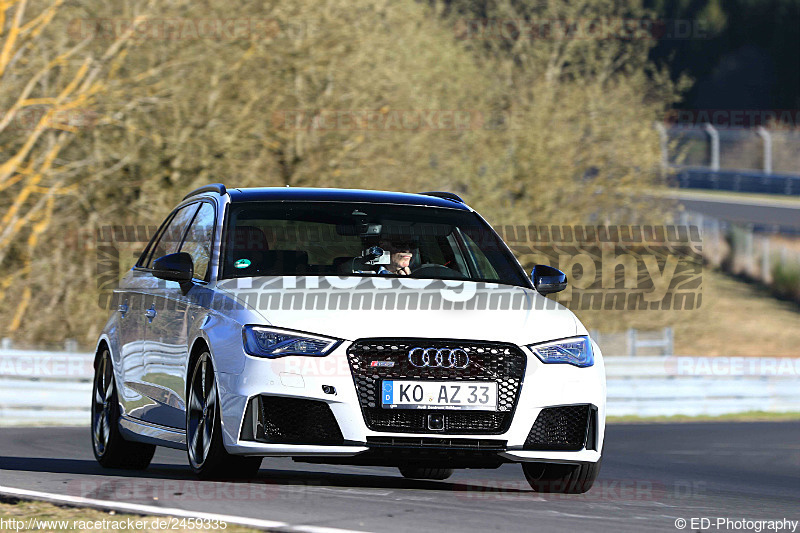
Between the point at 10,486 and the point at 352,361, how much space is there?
7.67 feet

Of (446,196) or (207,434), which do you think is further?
(446,196)

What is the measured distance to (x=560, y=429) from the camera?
26.5 ft

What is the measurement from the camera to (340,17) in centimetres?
2900

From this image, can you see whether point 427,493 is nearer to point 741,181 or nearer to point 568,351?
point 568,351

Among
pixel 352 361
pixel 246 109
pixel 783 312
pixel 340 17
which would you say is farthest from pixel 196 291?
pixel 783 312

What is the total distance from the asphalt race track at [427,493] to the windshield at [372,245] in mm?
1305

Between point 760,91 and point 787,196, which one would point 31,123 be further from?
point 760,91

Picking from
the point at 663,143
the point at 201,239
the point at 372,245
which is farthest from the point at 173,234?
the point at 663,143

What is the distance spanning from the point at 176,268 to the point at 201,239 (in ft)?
2.94

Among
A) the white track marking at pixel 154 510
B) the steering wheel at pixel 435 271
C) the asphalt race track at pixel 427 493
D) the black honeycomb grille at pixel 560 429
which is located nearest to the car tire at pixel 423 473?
the asphalt race track at pixel 427 493

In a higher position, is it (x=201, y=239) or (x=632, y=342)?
(x=201, y=239)

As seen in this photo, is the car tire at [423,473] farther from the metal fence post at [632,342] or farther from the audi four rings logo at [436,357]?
the metal fence post at [632,342]

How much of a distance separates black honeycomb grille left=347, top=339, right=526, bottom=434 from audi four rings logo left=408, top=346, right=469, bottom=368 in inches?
0.8

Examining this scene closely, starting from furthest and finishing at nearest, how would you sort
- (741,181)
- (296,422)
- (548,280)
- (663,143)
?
(741,181) < (663,143) < (548,280) < (296,422)
